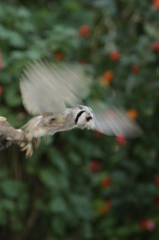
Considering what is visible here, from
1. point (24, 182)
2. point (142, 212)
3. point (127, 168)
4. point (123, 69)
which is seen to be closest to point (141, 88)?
point (123, 69)

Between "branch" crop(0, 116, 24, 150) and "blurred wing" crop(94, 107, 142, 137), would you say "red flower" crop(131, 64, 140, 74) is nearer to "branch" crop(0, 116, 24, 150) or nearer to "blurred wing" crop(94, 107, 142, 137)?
"blurred wing" crop(94, 107, 142, 137)

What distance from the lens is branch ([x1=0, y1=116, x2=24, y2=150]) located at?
4.39 feet

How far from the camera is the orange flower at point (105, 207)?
11.8 feet

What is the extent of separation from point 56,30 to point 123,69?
0.91 meters

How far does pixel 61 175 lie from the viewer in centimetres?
297

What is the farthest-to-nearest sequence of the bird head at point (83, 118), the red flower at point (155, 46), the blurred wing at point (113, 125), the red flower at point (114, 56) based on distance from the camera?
the red flower at point (114, 56)
the red flower at point (155, 46)
the blurred wing at point (113, 125)
the bird head at point (83, 118)

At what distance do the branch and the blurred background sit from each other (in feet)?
3.93

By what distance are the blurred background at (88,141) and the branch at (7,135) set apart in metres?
1.20

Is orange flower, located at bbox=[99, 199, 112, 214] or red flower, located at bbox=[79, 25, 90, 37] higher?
red flower, located at bbox=[79, 25, 90, 37]

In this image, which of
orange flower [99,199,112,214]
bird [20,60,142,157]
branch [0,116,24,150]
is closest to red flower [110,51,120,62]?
orange flower [99,199,112,214]

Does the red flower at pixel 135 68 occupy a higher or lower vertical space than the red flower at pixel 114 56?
lower

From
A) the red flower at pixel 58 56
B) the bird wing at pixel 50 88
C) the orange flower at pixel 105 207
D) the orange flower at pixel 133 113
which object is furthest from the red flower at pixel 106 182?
the bird wing at pixel 50 88

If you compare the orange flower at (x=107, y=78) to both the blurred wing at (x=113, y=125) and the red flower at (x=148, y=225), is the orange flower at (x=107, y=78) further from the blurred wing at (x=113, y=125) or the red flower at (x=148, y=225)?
the blurred wing at (x=113, y=125)

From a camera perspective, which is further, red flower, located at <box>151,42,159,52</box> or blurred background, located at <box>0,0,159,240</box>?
red flower, located at <box>151,42,159,52</box>
